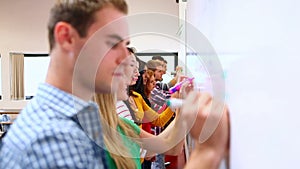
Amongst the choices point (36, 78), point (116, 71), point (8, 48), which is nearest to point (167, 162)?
point (116, 71)

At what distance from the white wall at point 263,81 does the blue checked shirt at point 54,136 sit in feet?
0.87

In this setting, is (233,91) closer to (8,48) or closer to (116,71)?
(116,71)

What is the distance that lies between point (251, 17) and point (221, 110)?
0.62 feet

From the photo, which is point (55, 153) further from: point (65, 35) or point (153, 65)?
point (153, 65)

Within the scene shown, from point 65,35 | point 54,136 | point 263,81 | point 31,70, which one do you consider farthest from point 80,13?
point 31,70

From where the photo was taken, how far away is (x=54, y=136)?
495 mm

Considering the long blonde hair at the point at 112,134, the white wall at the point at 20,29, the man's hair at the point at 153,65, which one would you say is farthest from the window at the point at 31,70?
the long blonde hair at the point at 112,134

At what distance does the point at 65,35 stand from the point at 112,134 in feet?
1.10

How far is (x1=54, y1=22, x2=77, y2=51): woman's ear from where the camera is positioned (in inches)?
21.4

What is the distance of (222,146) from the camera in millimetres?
521

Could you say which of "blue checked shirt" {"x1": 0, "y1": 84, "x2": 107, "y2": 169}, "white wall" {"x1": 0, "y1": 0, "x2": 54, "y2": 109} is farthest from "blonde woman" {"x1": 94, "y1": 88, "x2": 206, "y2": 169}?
"white wall" {"x1": 0, "y1": 0, "x2": 54, "y2": 109}

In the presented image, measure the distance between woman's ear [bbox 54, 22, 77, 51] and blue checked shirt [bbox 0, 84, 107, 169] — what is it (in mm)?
94

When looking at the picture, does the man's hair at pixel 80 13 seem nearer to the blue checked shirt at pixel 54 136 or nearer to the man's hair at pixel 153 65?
the blue checked shirt at pixel 54 136

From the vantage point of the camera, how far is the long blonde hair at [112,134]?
690 mm
